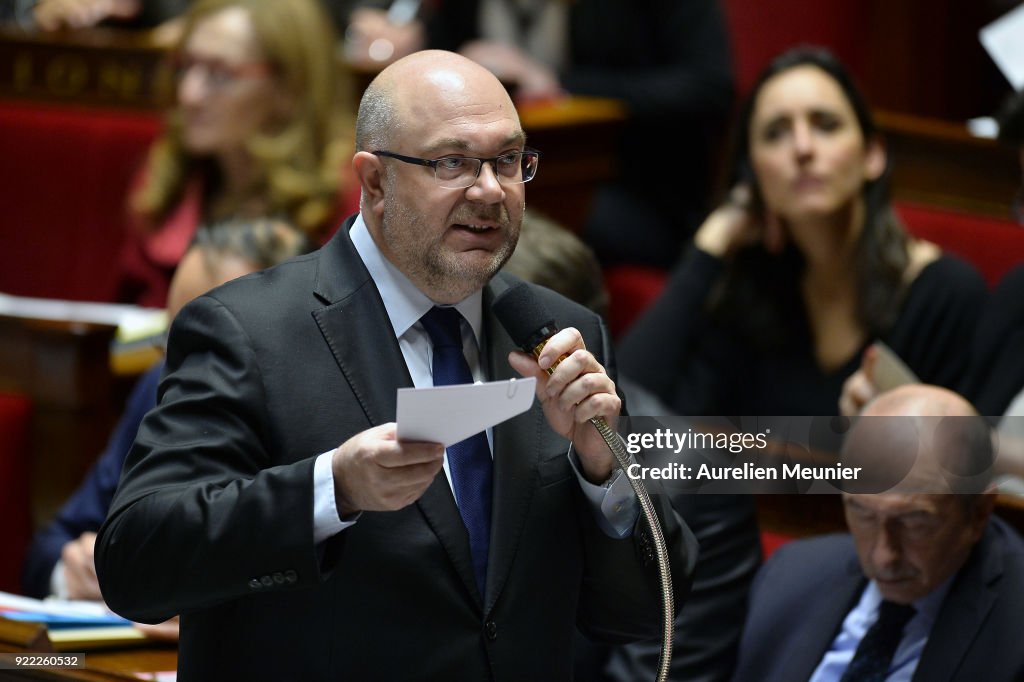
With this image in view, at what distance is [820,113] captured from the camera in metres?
2.51

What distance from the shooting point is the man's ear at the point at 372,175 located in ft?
4.17

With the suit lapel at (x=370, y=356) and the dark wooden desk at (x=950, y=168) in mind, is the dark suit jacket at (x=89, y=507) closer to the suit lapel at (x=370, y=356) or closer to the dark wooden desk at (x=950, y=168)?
the suit lapel at (x=370, y=356)

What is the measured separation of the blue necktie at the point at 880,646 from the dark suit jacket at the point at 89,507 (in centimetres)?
97

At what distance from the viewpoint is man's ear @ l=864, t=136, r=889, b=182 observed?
2516 mm

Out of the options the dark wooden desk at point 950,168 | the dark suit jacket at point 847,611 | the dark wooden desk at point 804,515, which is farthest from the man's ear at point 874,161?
the dark suit jacket at point 847,611

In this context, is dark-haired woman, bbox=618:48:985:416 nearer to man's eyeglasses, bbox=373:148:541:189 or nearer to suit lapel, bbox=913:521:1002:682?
suit lapel, bbox=913:521:1002:682

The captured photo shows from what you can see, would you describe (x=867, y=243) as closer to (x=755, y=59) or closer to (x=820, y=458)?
(x=820, y=458)

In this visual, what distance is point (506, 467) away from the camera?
1278 mm

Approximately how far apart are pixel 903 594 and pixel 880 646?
0.06m

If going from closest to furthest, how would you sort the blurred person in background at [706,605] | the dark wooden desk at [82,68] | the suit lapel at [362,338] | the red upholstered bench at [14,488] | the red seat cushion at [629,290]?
the suit lapel at [362,338] → the blurred person in background at [706,605] → the red upholstered bench at [14,488] → the red seat cushion at [629,290] → the dark wooden desk at [82,68]

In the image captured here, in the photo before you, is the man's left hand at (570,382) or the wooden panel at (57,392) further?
Answer: the wooden panel at (57,392)

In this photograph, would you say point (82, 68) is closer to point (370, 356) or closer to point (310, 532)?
point (370, 356)

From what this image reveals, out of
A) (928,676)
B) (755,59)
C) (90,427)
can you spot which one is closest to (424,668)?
(928,676)

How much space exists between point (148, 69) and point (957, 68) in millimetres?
2065
